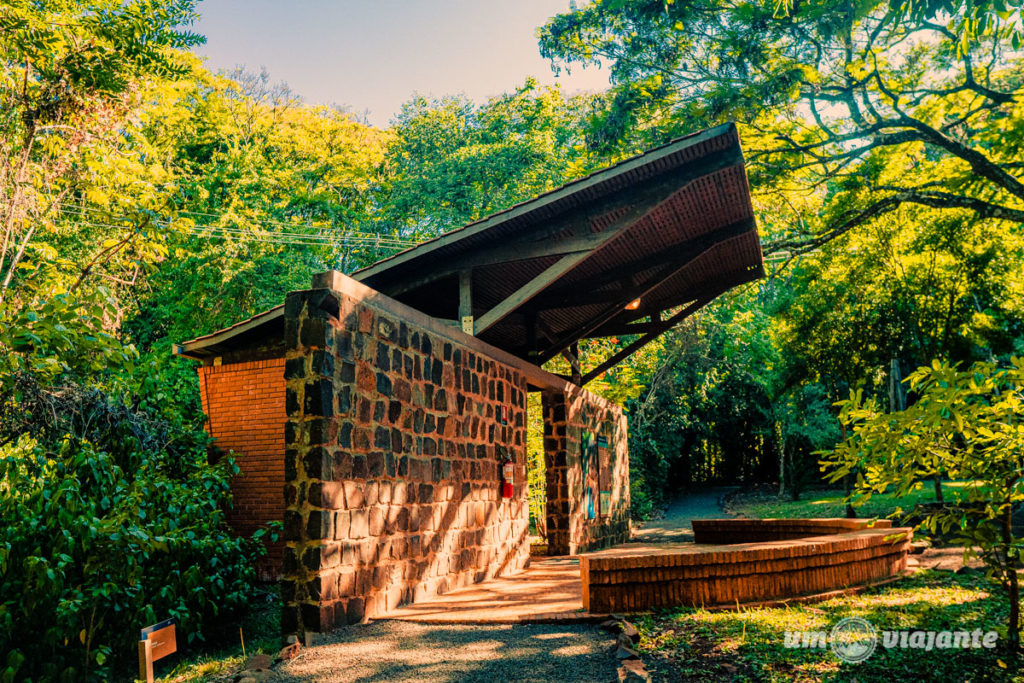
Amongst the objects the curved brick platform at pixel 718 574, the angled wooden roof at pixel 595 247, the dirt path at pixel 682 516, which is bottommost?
the dirt path at pixel 682 516

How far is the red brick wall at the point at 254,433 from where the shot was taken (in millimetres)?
9156

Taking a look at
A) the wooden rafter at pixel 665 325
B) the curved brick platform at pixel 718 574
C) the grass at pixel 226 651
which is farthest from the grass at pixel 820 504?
the grass at pixel 226 651

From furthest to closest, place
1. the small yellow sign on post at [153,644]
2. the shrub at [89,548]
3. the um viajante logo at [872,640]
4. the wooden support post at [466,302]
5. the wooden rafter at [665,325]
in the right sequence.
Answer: the wooden rafter at [665,325] → the wooden support post at [466,302] → the shrub at [89,548] → the um viajante logo at [872,640] → the small yellow sign on post at [153,644]

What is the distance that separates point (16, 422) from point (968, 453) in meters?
7.15

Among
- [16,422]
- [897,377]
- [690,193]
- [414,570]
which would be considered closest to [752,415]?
[897,377]

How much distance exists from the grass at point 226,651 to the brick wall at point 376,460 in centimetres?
69

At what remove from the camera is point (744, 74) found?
403 inches

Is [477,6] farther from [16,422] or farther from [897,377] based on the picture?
[897,377]

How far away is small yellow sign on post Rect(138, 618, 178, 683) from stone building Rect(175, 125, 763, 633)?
1245 mm

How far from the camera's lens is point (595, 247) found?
683 cm

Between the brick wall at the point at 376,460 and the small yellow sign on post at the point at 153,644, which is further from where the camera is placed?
the brick wall at the point at 376,460

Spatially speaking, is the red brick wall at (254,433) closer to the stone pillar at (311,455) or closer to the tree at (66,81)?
the tree at (66,81)

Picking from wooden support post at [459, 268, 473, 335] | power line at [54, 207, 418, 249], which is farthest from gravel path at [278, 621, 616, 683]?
power line at [54, 207, 418, 249]

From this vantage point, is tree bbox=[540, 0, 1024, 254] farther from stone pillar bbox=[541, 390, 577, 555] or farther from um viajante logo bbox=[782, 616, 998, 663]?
um viajante logo bbox=[782, 616, 998, 663]
